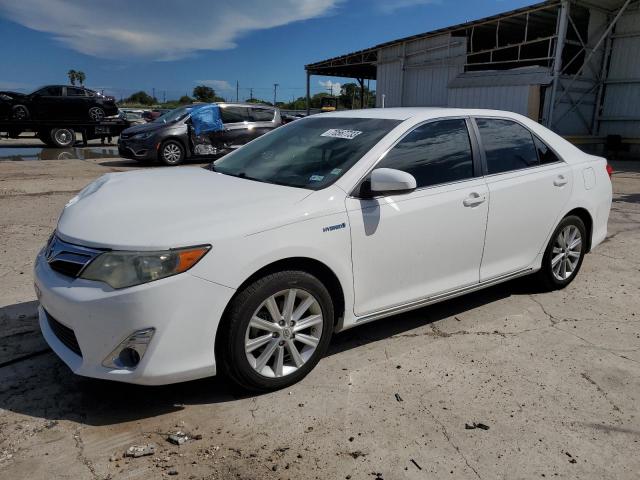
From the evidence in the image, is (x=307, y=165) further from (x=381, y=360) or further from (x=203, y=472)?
(x=203, y=472)

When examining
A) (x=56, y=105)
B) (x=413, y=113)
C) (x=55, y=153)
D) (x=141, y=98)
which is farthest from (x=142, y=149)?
(x=141, y=98)

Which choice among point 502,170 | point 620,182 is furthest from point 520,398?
point 620,182

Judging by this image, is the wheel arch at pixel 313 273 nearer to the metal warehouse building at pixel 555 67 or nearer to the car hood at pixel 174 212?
the car hood at pixel 174 212

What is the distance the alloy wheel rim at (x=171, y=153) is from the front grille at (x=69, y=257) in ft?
35.7

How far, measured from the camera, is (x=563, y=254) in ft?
14.9

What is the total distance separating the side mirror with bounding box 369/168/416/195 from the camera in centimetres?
301

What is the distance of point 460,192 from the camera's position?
140 inches

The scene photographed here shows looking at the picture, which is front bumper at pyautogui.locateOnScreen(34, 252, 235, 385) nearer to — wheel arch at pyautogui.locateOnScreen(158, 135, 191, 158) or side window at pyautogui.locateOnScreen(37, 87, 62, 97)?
wheel arch at pyautogui.locateOnScreen(158, 135, 191, 158)

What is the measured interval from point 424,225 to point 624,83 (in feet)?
61.7

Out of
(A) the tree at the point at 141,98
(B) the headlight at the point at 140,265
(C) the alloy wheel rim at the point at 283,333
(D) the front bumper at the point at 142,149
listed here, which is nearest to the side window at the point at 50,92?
(D) the front bumper at the point at 142,149

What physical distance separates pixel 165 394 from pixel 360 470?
124 centimetres

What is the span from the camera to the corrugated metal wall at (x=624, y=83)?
17.7 metres

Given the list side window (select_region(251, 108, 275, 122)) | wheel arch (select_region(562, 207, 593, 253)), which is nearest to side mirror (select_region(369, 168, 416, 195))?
wheel arch (select_region(562, 207, 593, 253))

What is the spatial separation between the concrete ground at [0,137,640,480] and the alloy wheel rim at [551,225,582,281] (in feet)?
1.56
